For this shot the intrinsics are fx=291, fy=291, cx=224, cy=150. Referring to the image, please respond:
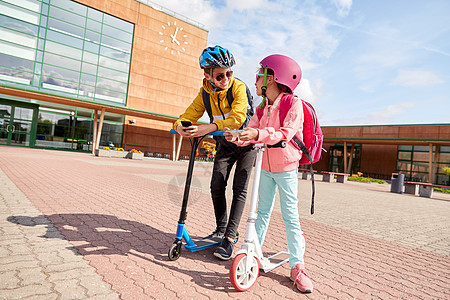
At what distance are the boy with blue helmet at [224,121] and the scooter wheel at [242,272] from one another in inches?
22.7

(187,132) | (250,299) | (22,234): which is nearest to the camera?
(250,299)

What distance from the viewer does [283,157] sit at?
2414mm

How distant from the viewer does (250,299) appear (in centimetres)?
213

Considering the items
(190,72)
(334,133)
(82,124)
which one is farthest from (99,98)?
(334,133)

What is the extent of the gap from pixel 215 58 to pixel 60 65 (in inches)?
1068

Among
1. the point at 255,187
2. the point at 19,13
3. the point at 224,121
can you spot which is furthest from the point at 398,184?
the point at 19,13

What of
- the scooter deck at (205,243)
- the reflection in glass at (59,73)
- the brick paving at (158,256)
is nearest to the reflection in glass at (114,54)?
the reflection in glass at (59,73)

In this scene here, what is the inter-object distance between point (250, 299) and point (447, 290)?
6.49 ft

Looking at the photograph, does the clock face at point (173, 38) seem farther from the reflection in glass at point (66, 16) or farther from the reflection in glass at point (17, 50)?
the reflection in glass at point (17, 50)

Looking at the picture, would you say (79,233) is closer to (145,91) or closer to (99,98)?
(99,98)

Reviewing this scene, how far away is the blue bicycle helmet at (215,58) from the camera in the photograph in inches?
104

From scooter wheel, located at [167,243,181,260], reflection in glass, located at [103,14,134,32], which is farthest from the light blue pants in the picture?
reflection in glass, located at [103,14,134,32]

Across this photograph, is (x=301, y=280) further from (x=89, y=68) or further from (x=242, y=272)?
(x=89, y=68)

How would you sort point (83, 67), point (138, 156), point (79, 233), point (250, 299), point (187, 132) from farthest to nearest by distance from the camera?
1. point (83, 67)
2. point (138, 156)
3. point (79, 233)
4. point (187, 132)
5. point (250, 299)
